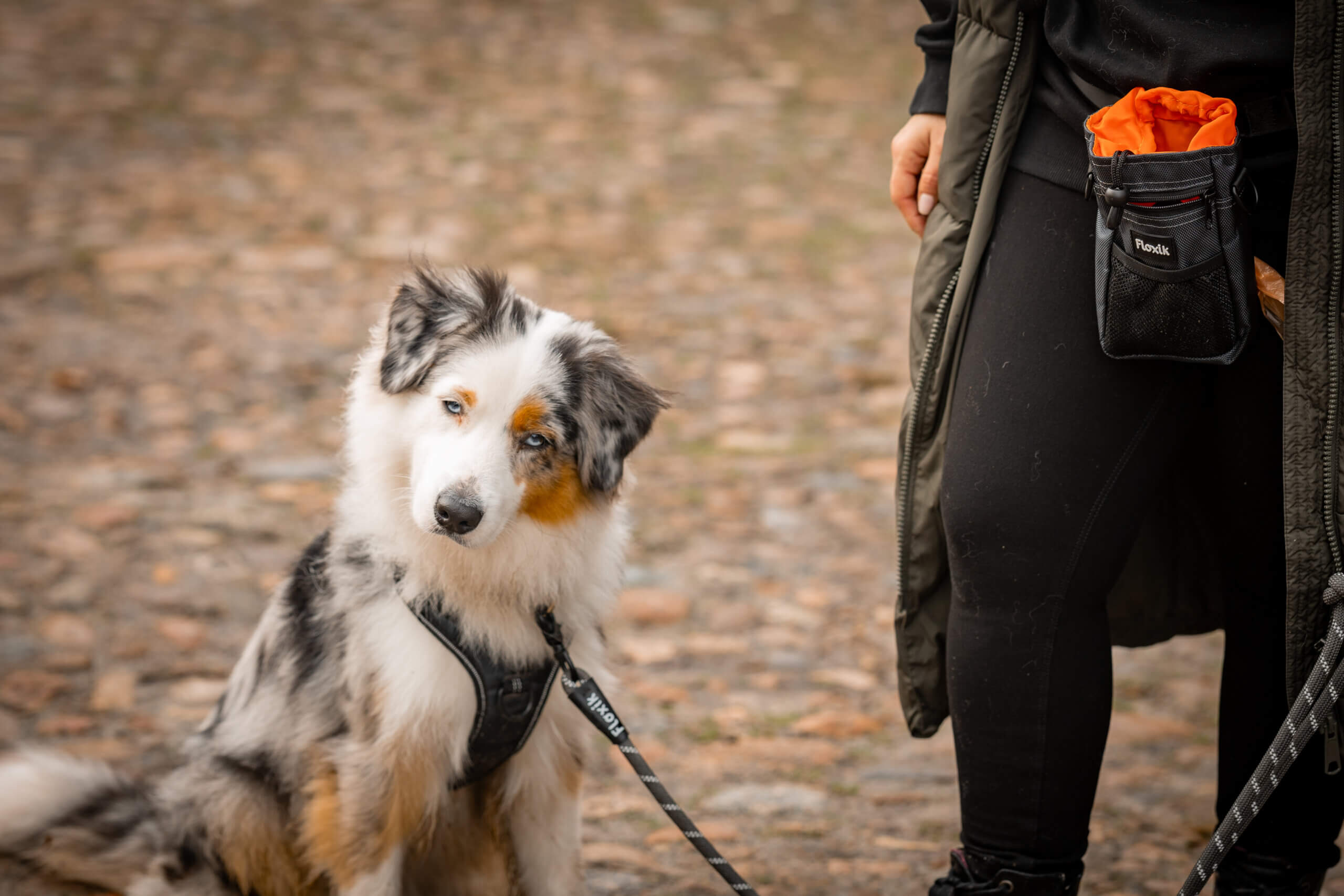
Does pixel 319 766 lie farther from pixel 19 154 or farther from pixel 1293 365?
pixel 19 154

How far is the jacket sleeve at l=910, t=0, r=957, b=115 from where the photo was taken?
2318 millimetres

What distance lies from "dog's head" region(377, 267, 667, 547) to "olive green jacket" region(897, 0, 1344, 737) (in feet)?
2.21

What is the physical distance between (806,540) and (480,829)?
2.34 m

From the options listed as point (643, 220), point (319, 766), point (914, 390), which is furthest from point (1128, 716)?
point (643, 220)

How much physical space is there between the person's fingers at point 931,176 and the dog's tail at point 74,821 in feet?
6.97

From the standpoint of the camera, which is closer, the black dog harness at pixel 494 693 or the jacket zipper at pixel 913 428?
the jacket zipper at pixel 913 428

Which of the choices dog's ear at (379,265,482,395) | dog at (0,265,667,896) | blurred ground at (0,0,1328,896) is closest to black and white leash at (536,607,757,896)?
dog at (0,265,667,896)

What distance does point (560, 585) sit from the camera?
2.74 meters

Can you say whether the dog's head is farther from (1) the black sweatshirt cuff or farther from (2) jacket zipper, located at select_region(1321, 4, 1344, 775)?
(2) jacket zipper, located at select_region(1321, 4, 1344, 775)

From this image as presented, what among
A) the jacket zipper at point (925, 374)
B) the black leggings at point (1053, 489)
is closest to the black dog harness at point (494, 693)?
the jacket zipper at point (925, 374)

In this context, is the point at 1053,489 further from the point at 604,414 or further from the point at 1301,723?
the point at 604,414

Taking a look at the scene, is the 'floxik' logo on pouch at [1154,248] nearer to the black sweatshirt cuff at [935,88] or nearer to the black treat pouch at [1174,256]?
the black treat pouch at [1174,256]

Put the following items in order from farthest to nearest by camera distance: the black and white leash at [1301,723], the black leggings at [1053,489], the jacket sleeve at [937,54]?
the jacket sleeve at [937,54]
the black leggings at [1053,489]
the black and white leash at [1301,723]

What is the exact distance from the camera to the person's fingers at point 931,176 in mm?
2344
